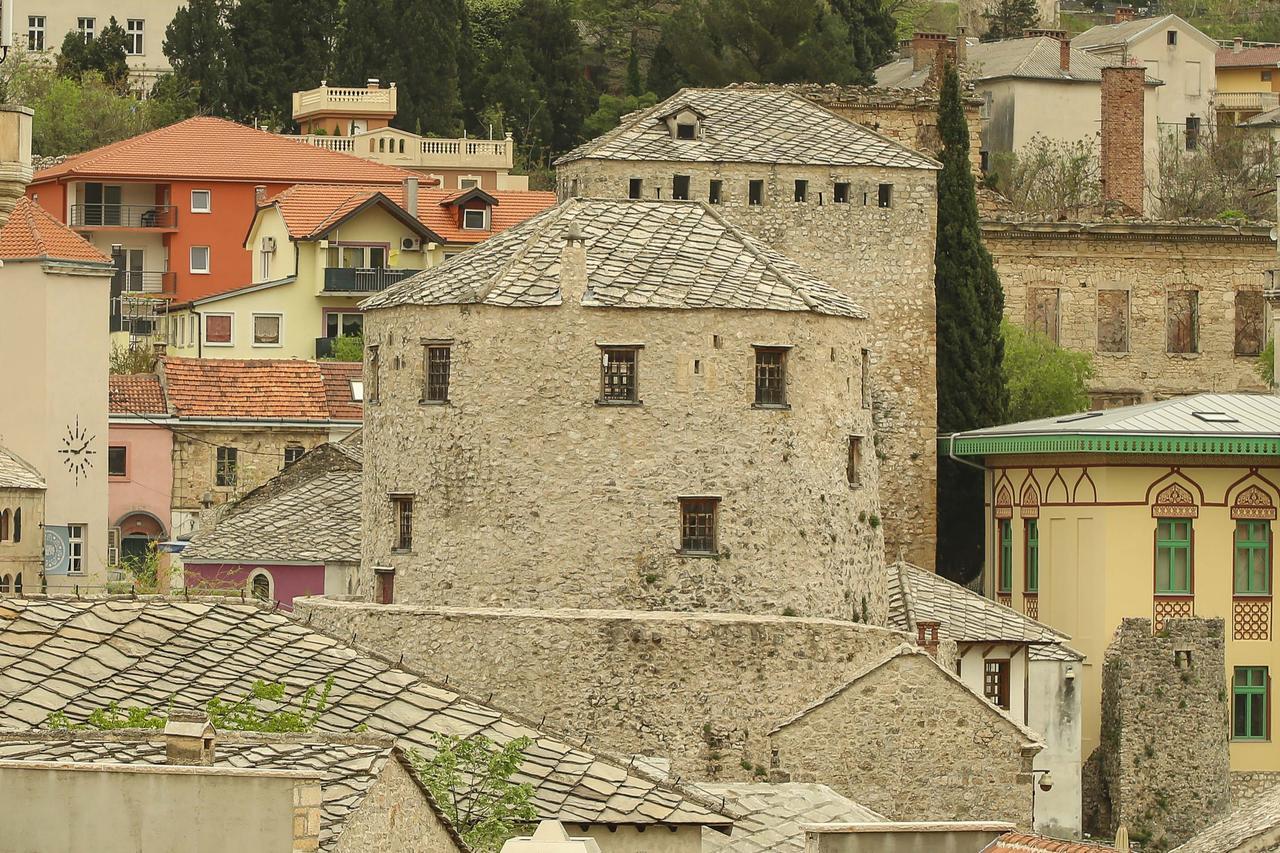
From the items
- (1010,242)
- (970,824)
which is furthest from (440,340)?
(1010,242)

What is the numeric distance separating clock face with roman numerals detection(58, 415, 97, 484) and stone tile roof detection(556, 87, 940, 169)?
1554 cm

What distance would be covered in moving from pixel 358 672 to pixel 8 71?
257 ft

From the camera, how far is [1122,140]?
3469 inches

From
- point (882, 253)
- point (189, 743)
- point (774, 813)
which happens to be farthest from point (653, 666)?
point (189, 743)

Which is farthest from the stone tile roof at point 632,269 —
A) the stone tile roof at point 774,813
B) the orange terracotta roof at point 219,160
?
the orange terracotta roof at point 219,160

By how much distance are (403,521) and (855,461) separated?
21.4 ft

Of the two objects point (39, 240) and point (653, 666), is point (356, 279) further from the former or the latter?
point (653, 666)

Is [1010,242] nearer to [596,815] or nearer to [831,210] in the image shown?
[831,210]

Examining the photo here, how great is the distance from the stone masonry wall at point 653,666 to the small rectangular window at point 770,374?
3.73 m

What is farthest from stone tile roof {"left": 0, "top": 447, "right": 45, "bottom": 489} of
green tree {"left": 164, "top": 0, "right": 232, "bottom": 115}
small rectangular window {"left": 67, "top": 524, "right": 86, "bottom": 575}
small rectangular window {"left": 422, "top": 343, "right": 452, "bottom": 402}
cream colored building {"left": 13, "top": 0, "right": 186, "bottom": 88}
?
cream colored building {"left": 13, "top": 0, "right": 186, "bottom": 88}

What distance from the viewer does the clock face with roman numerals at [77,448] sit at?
7244 cm

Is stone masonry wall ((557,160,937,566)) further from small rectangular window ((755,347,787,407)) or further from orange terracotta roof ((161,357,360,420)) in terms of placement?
orange terracotta roof ((161,357,360,420))

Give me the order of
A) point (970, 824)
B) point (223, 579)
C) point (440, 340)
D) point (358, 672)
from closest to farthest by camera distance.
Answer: point (970, 824)
point (358, 672)
point (440, 340)
point (223, 579)

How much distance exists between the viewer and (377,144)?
334 feet
